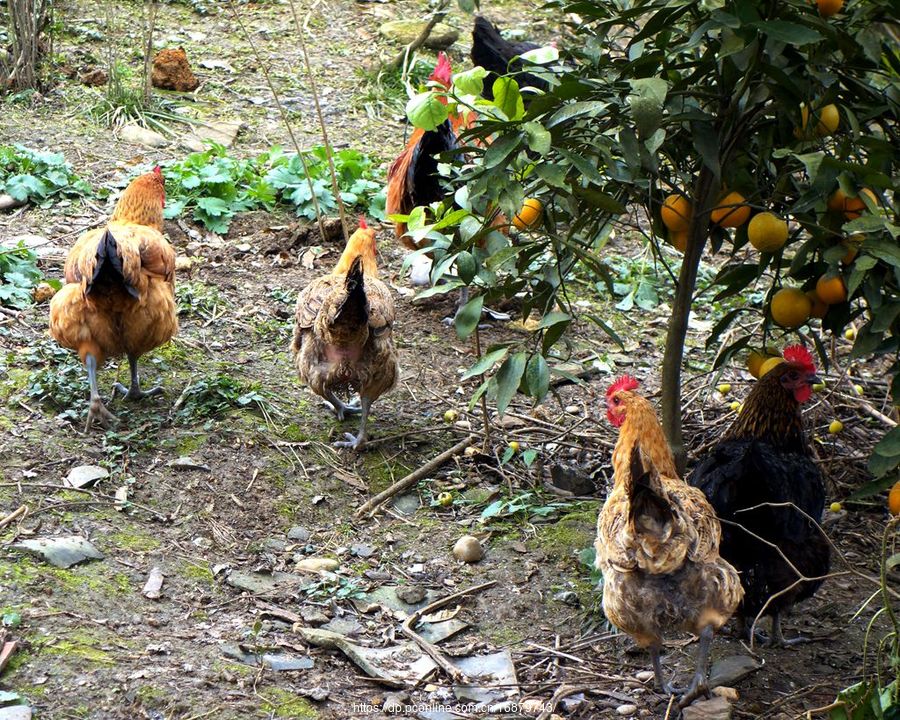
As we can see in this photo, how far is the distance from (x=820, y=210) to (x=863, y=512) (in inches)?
101

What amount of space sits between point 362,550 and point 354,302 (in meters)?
1.25

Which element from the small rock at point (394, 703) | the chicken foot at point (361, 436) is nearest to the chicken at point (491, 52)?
the chicken foot at point (361, 436)

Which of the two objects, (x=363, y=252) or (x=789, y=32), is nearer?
(x=789, y=32)

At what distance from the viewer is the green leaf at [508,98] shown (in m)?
3.19

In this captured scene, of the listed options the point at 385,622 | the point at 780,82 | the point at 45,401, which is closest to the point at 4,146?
the point at 45,401

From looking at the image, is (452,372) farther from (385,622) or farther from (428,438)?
(385,622)

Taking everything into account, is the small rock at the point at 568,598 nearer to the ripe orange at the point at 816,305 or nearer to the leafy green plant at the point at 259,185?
the ripe orange at the point at 816,305

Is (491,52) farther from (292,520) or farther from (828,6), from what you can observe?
(828,6)

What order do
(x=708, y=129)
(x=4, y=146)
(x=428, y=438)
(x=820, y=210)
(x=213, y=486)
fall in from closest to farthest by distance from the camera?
(x=820, y=210) < (x=708, y=129) < (x=213, y=486) < (x=428, y=438) < (x=4, y=146)

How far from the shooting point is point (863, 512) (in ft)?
16.4

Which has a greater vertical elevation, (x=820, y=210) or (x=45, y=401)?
(x=820, y=210)

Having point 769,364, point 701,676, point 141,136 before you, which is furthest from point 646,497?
point 141,136

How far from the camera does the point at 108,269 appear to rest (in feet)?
16.1

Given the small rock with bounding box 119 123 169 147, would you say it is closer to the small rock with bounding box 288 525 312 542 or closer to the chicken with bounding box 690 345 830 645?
the small rock with bounding box 288 525 312 542
